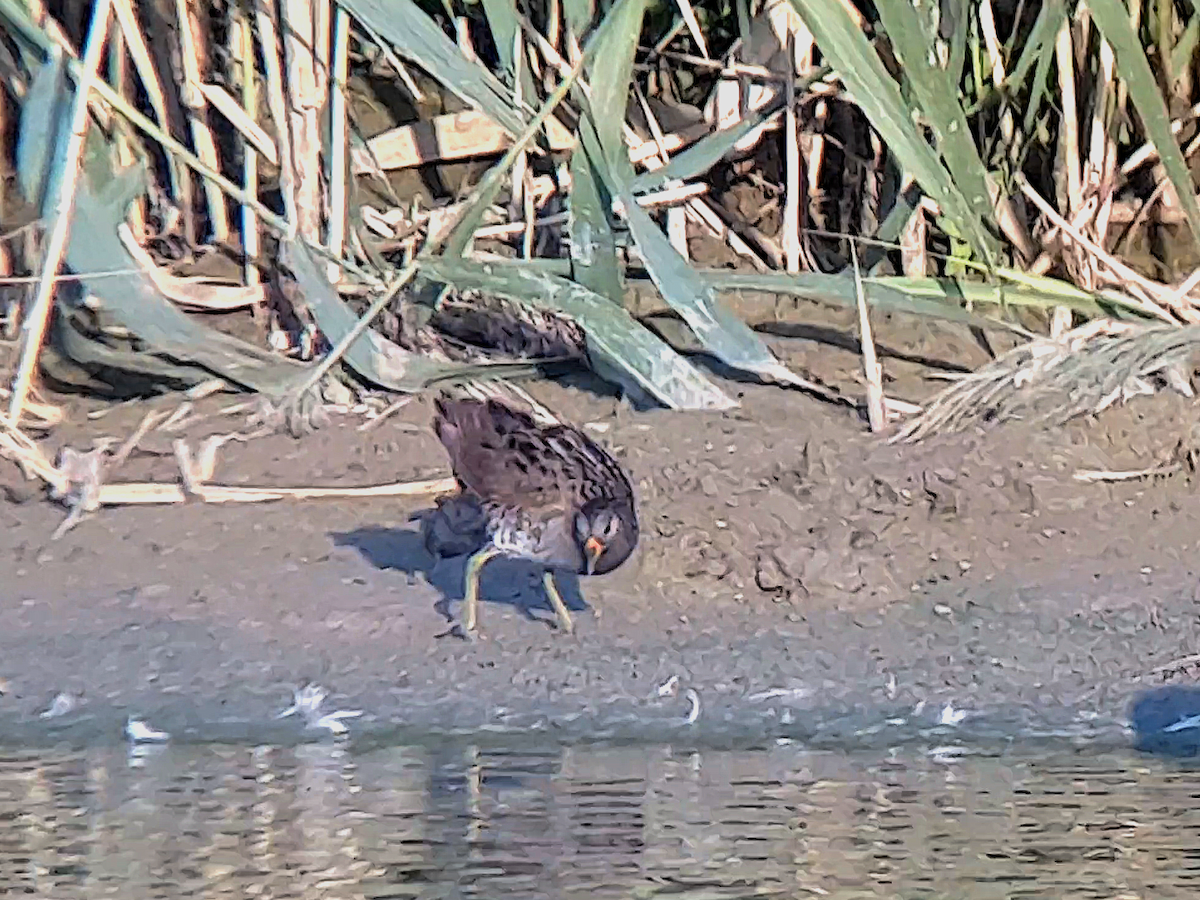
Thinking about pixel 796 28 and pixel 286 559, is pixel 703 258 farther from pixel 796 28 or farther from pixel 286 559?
pixel 286 559

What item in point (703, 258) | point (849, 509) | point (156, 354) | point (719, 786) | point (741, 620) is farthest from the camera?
point (703, 258)

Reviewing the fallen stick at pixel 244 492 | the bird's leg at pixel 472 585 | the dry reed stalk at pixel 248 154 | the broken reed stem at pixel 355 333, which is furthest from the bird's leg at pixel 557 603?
the dry reed stalk at pixel 248 154

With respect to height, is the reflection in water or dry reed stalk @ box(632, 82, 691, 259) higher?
dry reed stalk @ box(632, 82, 691, 259)

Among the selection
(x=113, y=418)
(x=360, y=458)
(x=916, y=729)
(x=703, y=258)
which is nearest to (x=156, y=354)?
(x=113, y=418)

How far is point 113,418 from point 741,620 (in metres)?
2.07

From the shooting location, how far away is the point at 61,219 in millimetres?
5949

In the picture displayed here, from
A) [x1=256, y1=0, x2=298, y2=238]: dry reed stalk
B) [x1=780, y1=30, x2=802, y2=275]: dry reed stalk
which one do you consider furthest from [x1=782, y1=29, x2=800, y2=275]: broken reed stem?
[x1=256, y1=0, x2=298, y2=238]: dry reed stalk

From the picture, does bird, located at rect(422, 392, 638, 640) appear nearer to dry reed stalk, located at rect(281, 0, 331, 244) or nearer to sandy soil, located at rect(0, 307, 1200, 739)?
sandy soil, located at rect(0, 307, 1200, 739)

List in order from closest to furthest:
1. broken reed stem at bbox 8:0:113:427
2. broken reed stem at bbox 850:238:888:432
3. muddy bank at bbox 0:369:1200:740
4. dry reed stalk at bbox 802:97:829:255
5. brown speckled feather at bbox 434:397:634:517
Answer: muddy bank at bbox 0:369:1200:740
brown speckled feather at bbox 434:397:634:517
broken reed stem at bbox 8:0:113:427
broken reed stem at bbox 850:238:888:432
dry reed stalk at bbox 802:97:829:255

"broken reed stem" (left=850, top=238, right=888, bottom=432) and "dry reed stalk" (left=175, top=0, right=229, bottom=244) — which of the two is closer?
"broken reed stem" (left=850, top=238, right=888, bottom=432)

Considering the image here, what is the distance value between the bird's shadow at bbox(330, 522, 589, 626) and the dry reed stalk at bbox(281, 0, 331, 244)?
1.04 meters

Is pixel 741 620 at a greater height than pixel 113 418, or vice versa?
pixel 113 418

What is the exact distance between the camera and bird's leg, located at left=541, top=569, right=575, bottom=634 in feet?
18.0

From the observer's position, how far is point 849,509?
586cm
